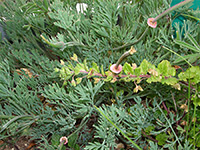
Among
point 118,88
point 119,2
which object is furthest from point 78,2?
point 118,88

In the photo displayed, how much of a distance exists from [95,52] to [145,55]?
237mm

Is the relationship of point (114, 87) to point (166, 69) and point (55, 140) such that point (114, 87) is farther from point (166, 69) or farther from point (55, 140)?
point (55, 140)

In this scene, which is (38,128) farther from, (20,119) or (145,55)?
(145,55)

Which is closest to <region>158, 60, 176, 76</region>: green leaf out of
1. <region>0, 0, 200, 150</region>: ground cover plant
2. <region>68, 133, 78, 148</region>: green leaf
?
<region>0, 0, 200, 150</region>: ground cover plant

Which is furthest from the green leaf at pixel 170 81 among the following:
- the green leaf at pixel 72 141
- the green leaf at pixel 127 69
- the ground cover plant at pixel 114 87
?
the green leaf at pixel 72 141

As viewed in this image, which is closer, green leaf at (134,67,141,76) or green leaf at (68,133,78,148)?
green leaf at (134,67,141,76)

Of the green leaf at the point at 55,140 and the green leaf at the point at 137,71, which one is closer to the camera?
the green leaf at the point at 137,71

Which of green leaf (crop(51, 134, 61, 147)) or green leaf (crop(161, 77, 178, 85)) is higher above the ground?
green leaf (crop(51, 134, 61, 147))

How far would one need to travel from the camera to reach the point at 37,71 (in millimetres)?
1024

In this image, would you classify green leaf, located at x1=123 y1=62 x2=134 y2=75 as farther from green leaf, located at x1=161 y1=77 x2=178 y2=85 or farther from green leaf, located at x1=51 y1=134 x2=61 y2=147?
green leaf, located at x1=51 y1=134 x2=61 y2=147

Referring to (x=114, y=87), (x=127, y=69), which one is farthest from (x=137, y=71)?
(x=114, y=87)

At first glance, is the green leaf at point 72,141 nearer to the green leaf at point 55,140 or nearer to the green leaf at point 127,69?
the green leaf at point 55,140

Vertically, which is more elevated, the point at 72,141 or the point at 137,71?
the point at 137,71

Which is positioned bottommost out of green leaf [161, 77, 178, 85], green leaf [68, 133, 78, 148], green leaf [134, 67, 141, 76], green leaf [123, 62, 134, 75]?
green leaf [68, 133, 78, 148]
